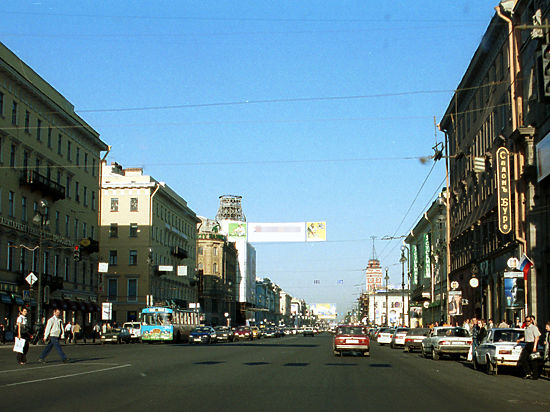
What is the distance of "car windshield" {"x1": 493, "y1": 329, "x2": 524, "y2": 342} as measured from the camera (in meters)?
23.8

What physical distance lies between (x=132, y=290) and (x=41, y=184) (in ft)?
111

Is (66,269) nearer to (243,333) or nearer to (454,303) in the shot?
(243,333)

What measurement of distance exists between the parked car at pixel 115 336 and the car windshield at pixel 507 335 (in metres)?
39.4

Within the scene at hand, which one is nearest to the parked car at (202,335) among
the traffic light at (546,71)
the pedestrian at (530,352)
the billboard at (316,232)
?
the billboard at (316,232)

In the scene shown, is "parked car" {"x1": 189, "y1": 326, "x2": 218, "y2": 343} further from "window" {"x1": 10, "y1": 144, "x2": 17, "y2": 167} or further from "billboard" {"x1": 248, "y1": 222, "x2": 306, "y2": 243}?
"billboard" {"x1": 248, "y1": 222, "x2": 306, "y2": 243}

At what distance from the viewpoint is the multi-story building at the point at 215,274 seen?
13112 cm

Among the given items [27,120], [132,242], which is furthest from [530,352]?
[132,242]

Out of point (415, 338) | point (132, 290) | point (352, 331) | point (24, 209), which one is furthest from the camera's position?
point (132, 290)

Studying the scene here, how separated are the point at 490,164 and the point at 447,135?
21094 millimetres

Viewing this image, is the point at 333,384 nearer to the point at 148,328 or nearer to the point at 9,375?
the point at 9,375

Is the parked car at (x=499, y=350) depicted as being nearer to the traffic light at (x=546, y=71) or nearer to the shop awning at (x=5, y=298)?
the traffic light at (x=546, y=71)

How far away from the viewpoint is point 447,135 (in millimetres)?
70750

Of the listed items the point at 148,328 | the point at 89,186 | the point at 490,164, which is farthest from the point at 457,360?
the point at 89,186

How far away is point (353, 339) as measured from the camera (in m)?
33.0
